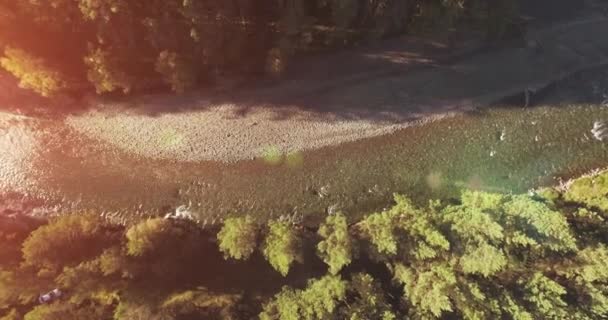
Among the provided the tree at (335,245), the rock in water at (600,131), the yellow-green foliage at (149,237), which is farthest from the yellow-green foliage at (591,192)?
the yellow-green foliage at (149,237)

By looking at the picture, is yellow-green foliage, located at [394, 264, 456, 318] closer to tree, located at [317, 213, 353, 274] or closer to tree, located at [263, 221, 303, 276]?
tree, located at [317, 213, 353, 274]

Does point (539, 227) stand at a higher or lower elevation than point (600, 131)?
lower

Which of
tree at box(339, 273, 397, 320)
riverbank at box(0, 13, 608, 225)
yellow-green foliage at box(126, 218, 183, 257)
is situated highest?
riverbank at box(0, 13, 608, 225)

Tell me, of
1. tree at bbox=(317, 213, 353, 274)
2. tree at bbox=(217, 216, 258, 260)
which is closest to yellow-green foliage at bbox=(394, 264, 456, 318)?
tree at bbox=(317, 213, 353, 274)

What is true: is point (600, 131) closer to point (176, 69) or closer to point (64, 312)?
point (176, 69)

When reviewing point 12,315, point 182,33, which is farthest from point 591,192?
point 12,315

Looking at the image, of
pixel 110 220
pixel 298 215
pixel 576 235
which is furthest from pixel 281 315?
pixel 576 235

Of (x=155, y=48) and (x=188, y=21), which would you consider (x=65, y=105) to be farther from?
(x=188, y=21)
